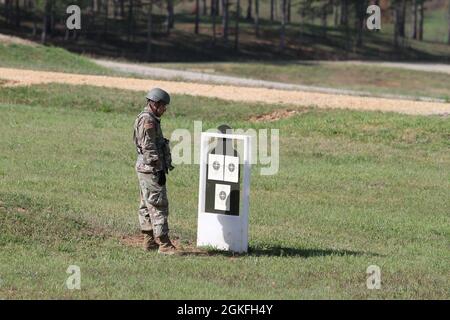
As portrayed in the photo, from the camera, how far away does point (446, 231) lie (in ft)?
54.4

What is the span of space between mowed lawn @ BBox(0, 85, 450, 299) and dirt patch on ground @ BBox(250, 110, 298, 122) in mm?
409

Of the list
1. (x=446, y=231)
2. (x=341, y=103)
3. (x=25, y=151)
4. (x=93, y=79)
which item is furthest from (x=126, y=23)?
(x=446, y=231)

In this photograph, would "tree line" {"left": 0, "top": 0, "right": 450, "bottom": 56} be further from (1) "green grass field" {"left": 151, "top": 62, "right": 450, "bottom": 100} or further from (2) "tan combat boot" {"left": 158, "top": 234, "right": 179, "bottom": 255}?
(2) "tan combat boot" {"left": 158, "top": 234, "right": 179, "bottom": 255}

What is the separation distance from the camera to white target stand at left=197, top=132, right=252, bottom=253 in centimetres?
1380

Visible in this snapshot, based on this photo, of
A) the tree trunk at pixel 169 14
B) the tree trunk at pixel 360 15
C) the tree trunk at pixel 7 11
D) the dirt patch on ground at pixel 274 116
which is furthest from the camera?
the tree trunk at pixel 360 15

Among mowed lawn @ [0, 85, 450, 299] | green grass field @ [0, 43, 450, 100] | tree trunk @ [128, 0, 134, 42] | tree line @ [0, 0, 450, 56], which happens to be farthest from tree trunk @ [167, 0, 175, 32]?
mowed lawn @ [0, 85, 450, 299]

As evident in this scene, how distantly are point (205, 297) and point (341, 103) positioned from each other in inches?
870

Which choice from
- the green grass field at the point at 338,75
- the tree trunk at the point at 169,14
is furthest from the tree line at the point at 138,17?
the green grass field at the point at 338,75

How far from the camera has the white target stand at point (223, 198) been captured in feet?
45.3

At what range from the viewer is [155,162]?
526 inches

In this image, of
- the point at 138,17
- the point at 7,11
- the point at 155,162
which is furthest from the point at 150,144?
the point at 138,17

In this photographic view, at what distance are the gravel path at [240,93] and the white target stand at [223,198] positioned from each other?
→ 58.0ft

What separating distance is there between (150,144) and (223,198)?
1.22 metres

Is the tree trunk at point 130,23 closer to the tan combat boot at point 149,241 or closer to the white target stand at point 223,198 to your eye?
the white target stand at point 223,198
